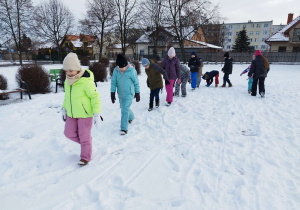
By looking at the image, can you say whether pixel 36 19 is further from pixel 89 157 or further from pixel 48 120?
pixel 89 157

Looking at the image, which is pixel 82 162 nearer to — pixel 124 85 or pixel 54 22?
pixel 124 85

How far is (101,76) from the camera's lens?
11.9 metres

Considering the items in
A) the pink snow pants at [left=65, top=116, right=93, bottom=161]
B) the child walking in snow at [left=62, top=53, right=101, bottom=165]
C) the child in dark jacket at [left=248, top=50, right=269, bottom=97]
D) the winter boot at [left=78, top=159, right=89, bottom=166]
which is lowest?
the winter boot at [left=78, top=159, right=89, bottom=166]

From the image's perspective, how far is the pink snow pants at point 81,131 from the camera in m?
3.05

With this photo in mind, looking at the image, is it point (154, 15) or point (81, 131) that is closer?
point (81, 131)

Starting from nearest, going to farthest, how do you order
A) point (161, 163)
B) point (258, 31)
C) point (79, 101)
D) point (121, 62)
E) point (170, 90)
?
1. point (79, 101)
2. point (161, 163)
3. point (121, 62)
4. point (170, 90)
5. point (258, 31)

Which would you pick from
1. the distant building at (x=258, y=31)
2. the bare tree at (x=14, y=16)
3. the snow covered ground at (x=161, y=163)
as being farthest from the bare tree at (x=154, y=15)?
the distant building at (x=258, y=31)

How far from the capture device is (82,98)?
9.70ft

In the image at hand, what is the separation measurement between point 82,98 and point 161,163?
1637 millimetres

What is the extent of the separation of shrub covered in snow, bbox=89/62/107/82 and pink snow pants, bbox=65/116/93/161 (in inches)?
353

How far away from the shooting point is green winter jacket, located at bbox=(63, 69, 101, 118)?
2.94 meters

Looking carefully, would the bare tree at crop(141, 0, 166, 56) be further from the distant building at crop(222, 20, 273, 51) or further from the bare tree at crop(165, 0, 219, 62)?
the distant building at crop(222, 20, 273, 51)

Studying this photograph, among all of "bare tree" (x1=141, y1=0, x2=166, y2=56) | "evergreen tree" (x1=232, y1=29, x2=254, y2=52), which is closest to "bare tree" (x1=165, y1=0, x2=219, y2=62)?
"bare tree" (x1=141, y1=0, x2=166, y2=56)

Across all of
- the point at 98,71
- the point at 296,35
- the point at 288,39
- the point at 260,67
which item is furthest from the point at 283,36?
the point at 98,71
